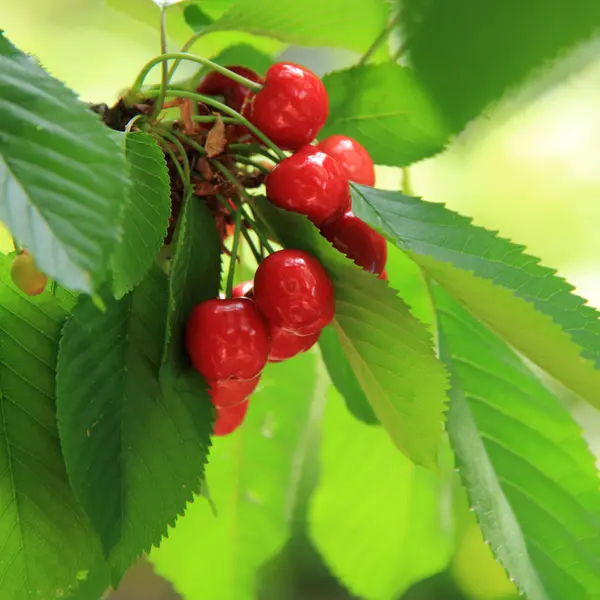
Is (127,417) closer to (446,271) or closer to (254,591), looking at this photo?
(446,271)

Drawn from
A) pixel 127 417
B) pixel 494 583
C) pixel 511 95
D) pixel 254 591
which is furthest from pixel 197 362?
pixel 494 583

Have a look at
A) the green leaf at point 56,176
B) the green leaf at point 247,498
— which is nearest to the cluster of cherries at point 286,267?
the green leaf at point 56,176

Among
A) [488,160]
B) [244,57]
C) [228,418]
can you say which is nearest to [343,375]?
[228,418]

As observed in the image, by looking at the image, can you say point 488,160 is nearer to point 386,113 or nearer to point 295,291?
point 386,113

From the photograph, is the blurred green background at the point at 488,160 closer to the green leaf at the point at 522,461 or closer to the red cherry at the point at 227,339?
the green leaf at the point at 522,461

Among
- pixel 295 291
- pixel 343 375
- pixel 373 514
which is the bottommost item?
pixel 373 514

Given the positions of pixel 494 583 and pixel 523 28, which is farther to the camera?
pixel 494 583
